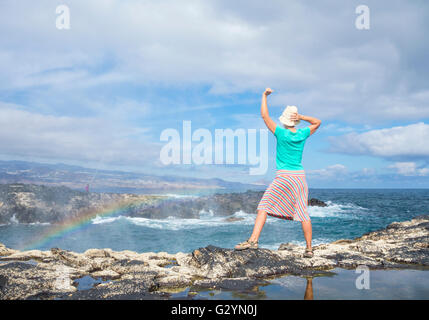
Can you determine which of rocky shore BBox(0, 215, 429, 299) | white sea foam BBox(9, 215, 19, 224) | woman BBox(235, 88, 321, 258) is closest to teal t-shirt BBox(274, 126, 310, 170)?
woman BBox(235, 88, 321, 258)

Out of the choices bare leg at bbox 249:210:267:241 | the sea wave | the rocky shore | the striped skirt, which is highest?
the striped skirt

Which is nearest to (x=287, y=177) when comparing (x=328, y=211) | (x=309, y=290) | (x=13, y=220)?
(x=309, y=290)

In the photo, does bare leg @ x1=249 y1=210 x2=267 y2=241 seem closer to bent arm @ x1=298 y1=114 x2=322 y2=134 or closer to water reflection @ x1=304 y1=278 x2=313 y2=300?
water reflection @ x1=304 y1=278 x2=313 y2=300

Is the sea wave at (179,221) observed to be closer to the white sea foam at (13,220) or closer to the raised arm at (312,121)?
the white sea foam at (13,220)

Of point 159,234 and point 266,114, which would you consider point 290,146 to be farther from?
point 159,234

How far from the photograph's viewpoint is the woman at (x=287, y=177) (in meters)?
5.66

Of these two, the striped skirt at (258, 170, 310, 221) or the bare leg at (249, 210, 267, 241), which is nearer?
the bare leg at (249, 210, 267, 241)

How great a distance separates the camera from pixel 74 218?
26375 millimetres

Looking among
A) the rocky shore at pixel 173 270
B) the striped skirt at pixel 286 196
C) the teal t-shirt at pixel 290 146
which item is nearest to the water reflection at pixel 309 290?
the rocky shore at pixel 173 270

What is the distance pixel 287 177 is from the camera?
5.70 meters

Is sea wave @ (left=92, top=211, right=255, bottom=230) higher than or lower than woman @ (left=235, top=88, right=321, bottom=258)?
lower

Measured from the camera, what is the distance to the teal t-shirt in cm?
566

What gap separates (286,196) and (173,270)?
7.79ft

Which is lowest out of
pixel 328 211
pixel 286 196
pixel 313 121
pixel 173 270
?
pixel 328 211
